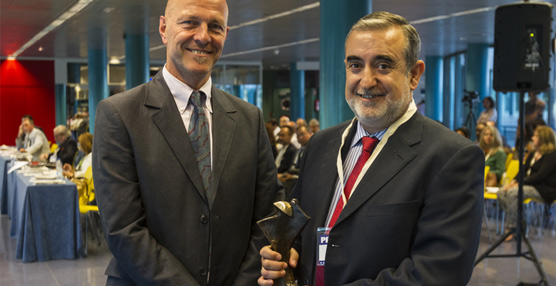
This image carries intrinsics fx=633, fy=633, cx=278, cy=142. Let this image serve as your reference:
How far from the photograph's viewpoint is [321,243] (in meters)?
1.81

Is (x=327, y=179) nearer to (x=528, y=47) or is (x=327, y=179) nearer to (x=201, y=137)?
(x=201, y=137)

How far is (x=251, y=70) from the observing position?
25141mm

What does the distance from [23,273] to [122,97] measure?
5.05 meters

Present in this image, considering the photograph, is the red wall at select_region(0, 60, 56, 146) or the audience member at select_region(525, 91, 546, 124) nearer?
the audience member at select_region(525, 91, 546, 124)

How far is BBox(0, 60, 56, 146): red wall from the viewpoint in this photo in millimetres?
22188

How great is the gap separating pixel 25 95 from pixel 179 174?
22468mm

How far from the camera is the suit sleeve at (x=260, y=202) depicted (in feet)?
6.56

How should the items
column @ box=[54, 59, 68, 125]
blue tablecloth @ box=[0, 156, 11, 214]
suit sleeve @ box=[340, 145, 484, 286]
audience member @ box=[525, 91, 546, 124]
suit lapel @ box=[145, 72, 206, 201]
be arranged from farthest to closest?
column @ box=[54, 59, 68, 125] → audience member @ box=[525, 91, 546, 124] → blue tablecloth @ box=[0, 156, 11, 214] → suit lapel @ box=[145, 72, 206, 201] → suit sleeve @ box=[340, 145, 484, 286]

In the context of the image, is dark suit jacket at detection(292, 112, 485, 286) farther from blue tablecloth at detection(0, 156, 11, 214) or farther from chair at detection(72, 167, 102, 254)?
blue tablecloth at detection(0, 156, 11, 214)

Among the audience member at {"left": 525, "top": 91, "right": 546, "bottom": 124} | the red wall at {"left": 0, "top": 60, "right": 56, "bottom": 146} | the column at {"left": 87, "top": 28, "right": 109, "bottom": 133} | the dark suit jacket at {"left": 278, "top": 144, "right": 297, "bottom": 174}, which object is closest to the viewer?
the dark suit jacket at {"left": 278, "top": 144, "right": 297, "bottom": 174}

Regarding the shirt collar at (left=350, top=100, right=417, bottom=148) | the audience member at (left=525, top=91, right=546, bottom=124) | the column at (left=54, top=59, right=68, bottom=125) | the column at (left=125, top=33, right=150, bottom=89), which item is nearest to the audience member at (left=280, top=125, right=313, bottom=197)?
the shirt collar at (left=350, top=100, right=417, bottom=148)

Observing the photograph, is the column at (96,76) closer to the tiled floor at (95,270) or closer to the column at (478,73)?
the column at (478,73)

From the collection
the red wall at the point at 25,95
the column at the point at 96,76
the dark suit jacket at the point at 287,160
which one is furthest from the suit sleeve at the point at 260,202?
the red wall at the point at 25,95

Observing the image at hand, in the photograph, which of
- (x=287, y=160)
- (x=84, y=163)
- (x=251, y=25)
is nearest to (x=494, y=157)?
(x=287, y=160)
